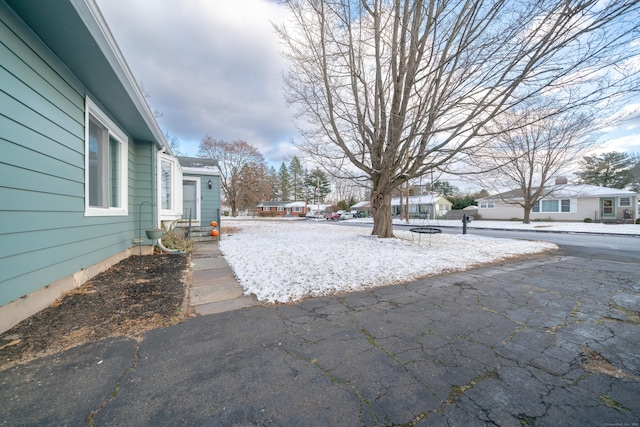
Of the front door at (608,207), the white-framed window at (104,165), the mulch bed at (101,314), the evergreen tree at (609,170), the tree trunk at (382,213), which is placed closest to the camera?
the mulch bed at (101,314)

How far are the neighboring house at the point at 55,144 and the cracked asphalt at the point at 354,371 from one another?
4.10 feet

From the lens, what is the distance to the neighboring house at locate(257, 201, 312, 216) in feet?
151

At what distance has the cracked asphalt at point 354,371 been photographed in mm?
1346

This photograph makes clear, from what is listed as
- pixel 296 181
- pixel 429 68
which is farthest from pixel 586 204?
pixel 296 181

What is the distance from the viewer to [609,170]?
29.1 m

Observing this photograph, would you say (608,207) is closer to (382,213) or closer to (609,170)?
(609,170)

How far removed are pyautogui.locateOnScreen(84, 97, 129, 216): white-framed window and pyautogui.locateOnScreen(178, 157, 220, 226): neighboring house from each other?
4.41 m

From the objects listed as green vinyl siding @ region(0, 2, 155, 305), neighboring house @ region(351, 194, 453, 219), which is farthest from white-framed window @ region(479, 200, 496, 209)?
green vinyl siding @ region(0, 2, 155, 305)

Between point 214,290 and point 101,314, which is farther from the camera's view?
point 214,290

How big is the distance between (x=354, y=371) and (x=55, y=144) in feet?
13.1

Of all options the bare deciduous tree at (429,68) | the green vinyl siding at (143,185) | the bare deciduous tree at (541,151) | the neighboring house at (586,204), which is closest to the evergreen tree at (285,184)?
the neighboring house at (586,204)

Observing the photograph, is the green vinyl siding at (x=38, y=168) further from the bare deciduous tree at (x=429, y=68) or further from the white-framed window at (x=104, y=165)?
the bare deciduous tree at (x=429, y=68)

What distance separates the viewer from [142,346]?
200 centimetres

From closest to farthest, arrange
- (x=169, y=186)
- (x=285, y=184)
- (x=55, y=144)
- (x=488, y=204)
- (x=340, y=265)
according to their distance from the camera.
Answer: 1. (x=55, y=144)
2. (x=340, y=265)
3. (x=169, y=186)
4. (x=488, y=204)
5. (x=285, y=184)
